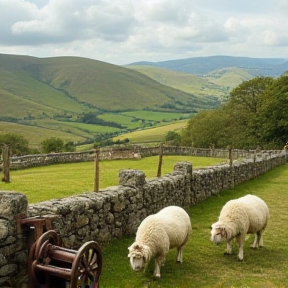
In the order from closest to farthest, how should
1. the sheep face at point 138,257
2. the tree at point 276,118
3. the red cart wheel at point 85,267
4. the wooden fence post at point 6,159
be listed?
the red cart wheel at point 85,267 < the sheep face at point 138,257 < the wooden fence post at point 6,159 < the tree at point 276,118

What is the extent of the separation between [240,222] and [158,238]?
2.61 meters

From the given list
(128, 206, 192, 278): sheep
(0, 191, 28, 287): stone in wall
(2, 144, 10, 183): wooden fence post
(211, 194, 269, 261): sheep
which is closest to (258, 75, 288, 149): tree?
(2, 144, 10, 183): wooden fence post

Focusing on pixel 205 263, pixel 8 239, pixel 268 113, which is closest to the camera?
pixel 8 239

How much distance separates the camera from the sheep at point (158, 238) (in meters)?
8.98

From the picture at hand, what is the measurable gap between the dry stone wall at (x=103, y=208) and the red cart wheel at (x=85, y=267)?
1.61 meters

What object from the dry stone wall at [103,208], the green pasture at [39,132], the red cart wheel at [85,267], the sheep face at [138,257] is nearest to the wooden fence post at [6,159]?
the dry stone wall at [103,208]

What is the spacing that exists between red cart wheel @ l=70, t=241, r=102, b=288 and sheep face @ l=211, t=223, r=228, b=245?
439 cm

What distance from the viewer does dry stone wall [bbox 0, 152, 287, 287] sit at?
769cm

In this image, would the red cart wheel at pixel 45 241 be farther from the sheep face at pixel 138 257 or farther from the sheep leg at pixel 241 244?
the sheep leg at pixel 241 244

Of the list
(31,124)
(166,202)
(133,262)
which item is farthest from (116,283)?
(31,124)

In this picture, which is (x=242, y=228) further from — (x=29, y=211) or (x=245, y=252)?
(x=29, y=211)

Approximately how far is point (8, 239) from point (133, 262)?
2.64 m

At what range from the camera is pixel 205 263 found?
35.2ft

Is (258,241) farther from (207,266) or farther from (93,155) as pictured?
(93,155)
